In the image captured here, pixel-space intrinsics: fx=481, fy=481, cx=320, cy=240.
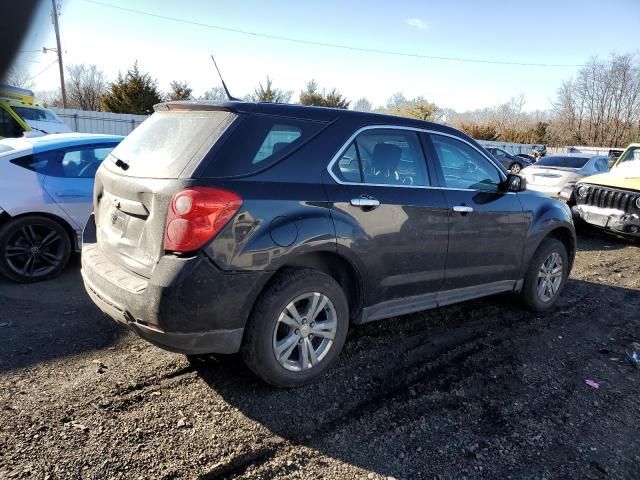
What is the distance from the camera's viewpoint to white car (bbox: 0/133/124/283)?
5.03 metres

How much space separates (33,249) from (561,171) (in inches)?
413

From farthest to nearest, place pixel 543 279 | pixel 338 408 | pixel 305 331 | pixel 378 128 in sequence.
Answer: pixel 543 279
pixel 378 128
pixel 305 331
pixel 338 408

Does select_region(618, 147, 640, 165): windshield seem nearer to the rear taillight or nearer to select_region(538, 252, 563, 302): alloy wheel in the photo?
select_region(538, 252, 563, 302): alloy wheel

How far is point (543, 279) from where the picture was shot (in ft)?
16.1

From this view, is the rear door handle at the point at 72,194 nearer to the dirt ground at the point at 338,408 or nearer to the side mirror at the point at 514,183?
the dirt ground at the point at 338,408

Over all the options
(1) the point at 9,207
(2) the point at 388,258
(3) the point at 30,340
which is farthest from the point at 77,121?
(2) the point at 388,258

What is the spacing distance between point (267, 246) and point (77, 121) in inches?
895

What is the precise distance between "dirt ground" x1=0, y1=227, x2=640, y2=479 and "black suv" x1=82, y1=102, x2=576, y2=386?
0.39m

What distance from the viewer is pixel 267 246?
283 cm

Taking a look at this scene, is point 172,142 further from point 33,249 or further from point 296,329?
point 33,249

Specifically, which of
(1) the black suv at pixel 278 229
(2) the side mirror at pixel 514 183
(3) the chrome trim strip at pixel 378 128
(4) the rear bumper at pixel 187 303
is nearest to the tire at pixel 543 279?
(2) the side mirror at pixel 514 183

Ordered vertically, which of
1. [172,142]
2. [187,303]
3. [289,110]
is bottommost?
[187,303]

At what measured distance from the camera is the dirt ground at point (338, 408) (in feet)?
8.23

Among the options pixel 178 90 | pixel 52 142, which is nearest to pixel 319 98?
pixel 178 90
